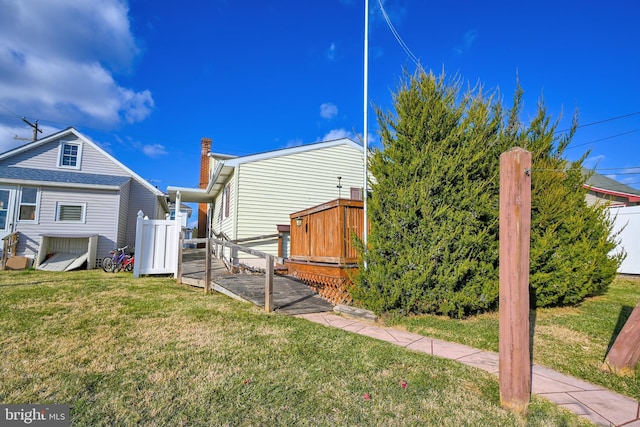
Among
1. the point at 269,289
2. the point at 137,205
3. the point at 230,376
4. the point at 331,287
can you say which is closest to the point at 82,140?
the point at 137,205

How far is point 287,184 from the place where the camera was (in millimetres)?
11625

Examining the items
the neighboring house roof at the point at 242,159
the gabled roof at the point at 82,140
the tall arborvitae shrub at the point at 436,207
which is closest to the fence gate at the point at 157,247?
the neighboring house roof at the point at 242,159

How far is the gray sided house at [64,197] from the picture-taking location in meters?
11.9

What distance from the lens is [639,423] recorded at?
2.26 meters

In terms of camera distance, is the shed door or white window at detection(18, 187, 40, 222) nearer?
the shed door

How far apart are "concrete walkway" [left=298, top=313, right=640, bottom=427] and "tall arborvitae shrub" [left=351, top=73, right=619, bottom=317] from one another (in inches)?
38.0

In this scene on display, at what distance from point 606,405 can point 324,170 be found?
412 inches

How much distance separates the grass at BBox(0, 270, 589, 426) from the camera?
2.25 meters

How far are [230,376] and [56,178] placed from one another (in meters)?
14.0

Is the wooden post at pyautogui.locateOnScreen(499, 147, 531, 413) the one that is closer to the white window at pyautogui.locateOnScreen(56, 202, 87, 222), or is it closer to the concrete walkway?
the concrete walkway

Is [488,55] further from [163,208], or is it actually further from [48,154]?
[163,208]

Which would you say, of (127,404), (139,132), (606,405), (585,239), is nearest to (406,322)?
(606,405)
